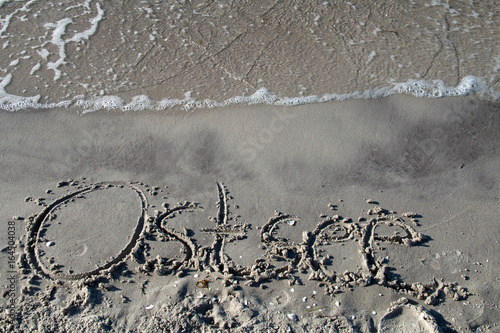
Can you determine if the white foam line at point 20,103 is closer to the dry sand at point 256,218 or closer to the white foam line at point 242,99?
the white foam line at point 242,99

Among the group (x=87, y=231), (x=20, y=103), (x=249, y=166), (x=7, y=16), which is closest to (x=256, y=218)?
(x=249, y=166)

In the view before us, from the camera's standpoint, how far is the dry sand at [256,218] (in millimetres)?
2656

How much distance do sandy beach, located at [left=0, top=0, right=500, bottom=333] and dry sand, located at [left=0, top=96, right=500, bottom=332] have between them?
0.05 ft

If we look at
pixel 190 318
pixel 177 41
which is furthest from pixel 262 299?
pixel 177 41

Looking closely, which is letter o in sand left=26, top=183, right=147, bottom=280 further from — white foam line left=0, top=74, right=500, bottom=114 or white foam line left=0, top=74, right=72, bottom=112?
white foam line left=0, top=74, right=72, bottom=112

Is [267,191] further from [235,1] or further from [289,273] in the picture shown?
[235,1]

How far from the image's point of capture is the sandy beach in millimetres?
2713

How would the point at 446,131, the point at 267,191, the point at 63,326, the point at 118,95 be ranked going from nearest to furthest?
the point at 63,326 < the point at 267,191 < the point at 446,131 < the point at 118,95

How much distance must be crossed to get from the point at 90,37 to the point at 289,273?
13.4 feet

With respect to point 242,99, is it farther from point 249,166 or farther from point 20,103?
point 20,103

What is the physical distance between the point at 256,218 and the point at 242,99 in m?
1.52

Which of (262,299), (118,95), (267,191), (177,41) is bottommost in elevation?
(262,299)

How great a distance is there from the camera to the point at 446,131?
3.86 m

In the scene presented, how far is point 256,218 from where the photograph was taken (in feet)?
10.5
